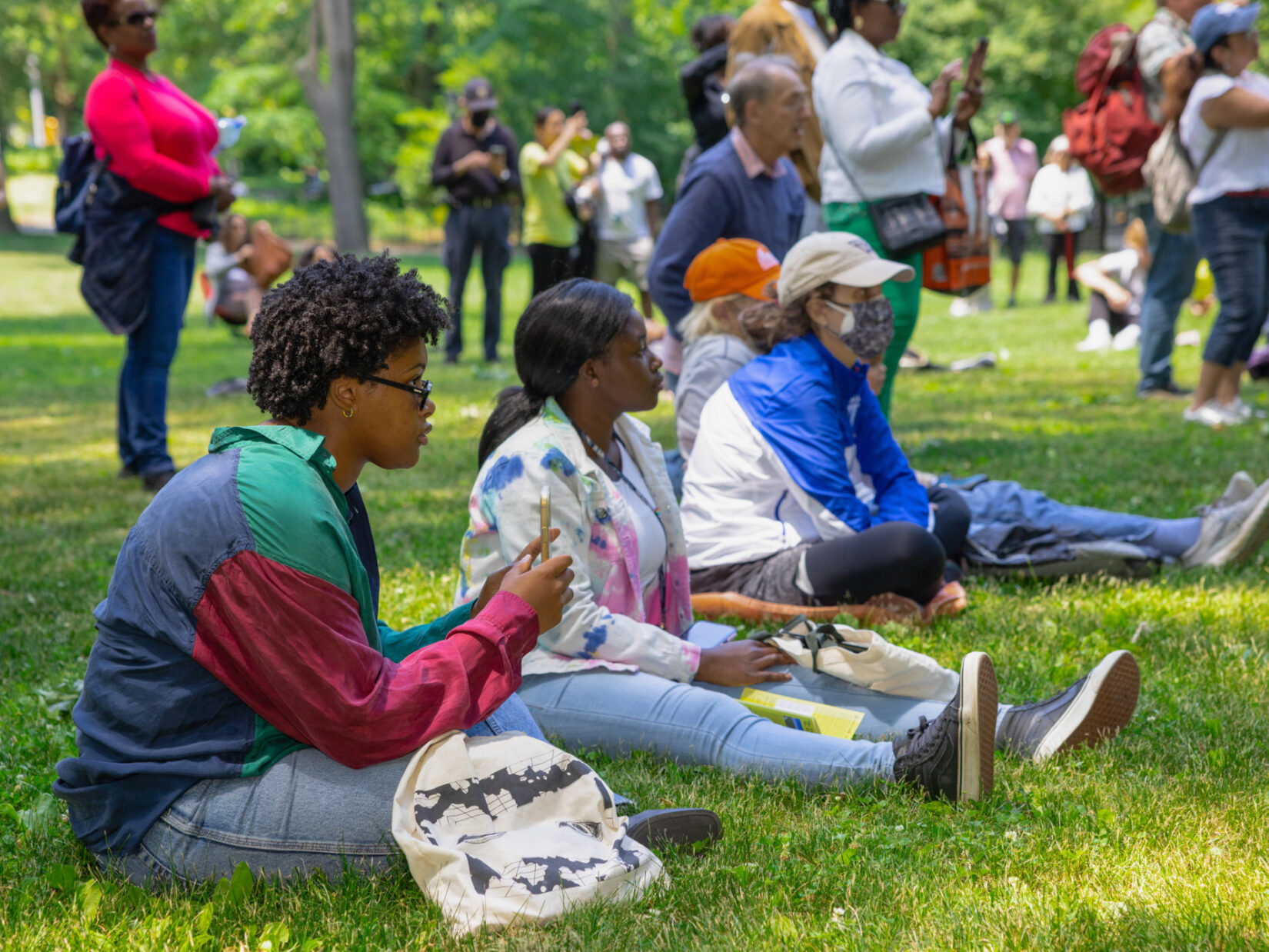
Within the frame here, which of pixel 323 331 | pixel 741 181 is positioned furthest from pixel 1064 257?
pixel 323 331

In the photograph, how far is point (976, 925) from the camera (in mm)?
2441

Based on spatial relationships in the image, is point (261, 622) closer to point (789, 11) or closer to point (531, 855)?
point (531, 855)

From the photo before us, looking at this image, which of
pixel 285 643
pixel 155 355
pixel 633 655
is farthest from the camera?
pixel 155 355

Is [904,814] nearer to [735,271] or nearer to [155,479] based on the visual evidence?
[735,271]

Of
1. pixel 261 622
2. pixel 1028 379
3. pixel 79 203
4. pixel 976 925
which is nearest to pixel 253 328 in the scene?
pixel 261 622

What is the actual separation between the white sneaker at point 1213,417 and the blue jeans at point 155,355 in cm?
625

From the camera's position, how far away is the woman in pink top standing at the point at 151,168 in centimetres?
652

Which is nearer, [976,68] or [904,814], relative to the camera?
[904,814]

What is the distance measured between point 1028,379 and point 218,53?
38.4 meters

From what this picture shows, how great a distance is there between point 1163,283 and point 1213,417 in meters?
1.36

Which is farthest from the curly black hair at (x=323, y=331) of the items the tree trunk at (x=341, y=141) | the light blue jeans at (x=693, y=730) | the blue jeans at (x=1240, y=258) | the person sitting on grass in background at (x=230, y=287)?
the tree trunk at (x=341, y=141)

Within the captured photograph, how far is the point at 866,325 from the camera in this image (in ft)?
16.2

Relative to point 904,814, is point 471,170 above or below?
above

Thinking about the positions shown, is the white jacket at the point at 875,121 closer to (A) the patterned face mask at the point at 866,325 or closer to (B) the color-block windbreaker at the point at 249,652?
(A) the patterned face mask at the point at 866,325
